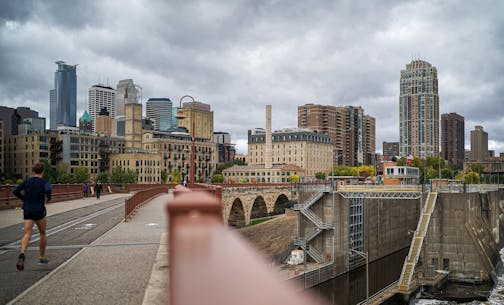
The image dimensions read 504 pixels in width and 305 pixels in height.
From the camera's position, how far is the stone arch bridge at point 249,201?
60.5 m

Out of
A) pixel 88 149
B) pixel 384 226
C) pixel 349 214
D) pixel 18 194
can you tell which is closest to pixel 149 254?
pixel 18 194

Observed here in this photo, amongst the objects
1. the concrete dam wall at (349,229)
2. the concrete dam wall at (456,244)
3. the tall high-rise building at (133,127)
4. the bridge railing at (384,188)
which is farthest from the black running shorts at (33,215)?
the tall high-rise building at (133,127)

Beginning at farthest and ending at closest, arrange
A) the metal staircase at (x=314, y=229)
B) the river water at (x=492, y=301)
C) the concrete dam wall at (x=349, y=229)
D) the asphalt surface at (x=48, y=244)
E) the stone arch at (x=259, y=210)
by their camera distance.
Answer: the stone arch at (x=259, y=210), the concrete dam wall at (x=349, y=229), the metal staircase at (x=314, y=229), the river water at (x=492, y=301), the asphalt surface at (x=48, y=244)

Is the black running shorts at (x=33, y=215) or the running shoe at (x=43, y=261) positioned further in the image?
the running shoe at (x=43, y=261)

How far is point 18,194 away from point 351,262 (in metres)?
40.6

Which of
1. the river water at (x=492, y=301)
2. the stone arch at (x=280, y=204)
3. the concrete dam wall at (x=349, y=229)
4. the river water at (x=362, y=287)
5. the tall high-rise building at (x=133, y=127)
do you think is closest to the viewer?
the river water at (x=492, y=301)

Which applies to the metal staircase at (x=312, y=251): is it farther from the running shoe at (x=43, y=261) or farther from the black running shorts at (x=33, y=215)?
the black running shorts at (x=33, y=215)

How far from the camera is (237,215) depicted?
6738 cm

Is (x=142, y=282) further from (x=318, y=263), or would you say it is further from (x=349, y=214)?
(x=349, y=214)

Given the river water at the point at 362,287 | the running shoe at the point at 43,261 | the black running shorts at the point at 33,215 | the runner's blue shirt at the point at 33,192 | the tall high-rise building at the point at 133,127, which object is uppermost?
the tall high-rise building at the point at 133,127

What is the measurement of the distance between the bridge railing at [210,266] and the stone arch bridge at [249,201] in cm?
5438

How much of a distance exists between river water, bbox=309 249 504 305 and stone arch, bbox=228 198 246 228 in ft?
74.7

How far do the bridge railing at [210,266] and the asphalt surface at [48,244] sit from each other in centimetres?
752

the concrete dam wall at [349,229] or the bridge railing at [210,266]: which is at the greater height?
the bridge railing at [210,266]
